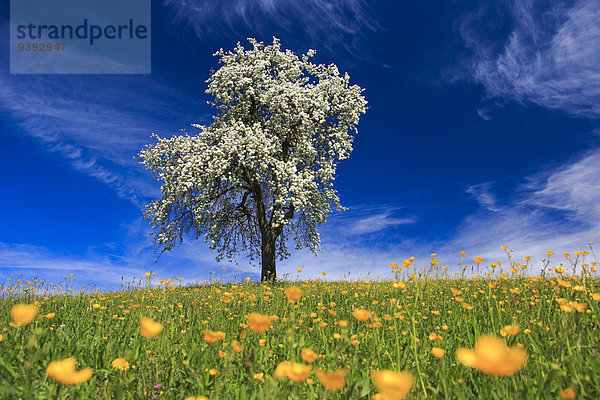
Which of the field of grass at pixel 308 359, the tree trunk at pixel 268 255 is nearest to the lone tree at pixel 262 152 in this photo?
the tree trunk at pixel 268 255

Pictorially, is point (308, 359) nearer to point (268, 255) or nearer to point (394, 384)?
point (394, 384)

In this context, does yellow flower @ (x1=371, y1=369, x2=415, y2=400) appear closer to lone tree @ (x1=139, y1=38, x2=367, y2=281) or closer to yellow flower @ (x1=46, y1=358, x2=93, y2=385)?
yellow flower @ (x1=46, y1=358, x2=93, y2=385)

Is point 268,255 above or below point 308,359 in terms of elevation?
above

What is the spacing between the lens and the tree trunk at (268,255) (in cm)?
1742

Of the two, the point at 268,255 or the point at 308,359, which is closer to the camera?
the point at 308,359

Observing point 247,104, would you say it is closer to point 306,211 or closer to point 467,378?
point 306,211

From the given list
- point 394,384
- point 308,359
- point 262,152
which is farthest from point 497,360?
point 262,152

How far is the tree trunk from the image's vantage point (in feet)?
57.2

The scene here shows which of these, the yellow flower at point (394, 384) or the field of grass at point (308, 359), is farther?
the field of grass at point (308, 359)

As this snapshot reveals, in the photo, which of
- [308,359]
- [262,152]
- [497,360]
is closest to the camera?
[497,360]

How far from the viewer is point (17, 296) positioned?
29.2 ft

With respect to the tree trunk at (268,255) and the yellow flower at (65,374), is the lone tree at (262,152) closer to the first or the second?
the tree trunk at (268,255)

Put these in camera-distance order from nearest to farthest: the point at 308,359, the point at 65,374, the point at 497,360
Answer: the point at 497,360 < the point at 65,374 < the point at 308,359

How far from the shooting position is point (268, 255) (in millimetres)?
17578
